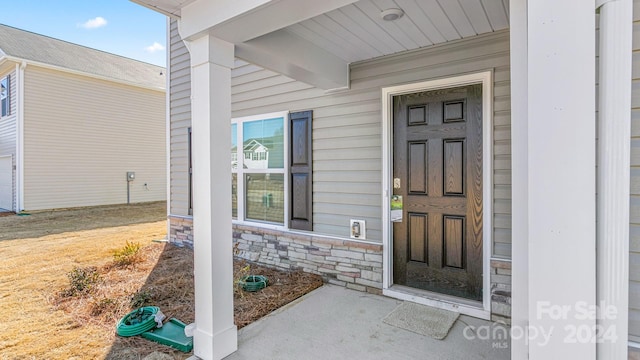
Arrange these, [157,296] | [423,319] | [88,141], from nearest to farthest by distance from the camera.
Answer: [423,319] < [157,296] < [88,141]

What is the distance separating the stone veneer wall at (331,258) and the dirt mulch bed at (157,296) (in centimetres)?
16

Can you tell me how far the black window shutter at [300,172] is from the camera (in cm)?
404

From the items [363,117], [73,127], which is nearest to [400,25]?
[363,117]

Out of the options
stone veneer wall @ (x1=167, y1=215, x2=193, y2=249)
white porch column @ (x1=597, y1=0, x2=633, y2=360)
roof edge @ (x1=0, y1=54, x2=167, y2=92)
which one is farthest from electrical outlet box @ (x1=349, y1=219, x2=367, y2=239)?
roof edge @ (x1=0, y1=54, x2=167, y2=92)

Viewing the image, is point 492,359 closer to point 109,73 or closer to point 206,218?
point 206,218

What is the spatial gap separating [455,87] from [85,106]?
1189 cm

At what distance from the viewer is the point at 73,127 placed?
10.3 metres

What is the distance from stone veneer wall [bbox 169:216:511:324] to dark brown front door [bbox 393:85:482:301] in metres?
0.21

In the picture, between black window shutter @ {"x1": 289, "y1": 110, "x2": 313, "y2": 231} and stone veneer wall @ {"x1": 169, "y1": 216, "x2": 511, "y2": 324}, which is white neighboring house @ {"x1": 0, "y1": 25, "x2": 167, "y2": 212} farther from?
black window shutter @ {"x1": 289, "y1": 110, "x2": 313, "y2": 231}

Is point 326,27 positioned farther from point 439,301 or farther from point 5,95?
point 5,95

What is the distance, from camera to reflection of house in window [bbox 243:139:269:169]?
15.1 ft

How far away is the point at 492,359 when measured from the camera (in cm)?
230

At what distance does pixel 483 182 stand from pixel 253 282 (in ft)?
8.70

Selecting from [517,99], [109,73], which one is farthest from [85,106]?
[517,99]
